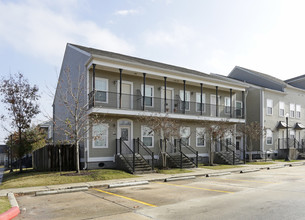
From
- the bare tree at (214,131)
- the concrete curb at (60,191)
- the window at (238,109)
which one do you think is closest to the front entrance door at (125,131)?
the bare tree at (214,131)

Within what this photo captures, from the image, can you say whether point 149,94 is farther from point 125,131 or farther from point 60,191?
point 60,191

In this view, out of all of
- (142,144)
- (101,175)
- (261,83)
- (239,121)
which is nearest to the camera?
(101,175)

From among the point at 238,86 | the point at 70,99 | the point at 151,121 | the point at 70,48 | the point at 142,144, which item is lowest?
the point at 142,144

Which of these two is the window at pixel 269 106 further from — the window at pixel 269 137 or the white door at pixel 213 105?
the white door at pixel 213 105

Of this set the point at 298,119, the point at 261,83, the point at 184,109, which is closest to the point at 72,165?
the point at 184,109

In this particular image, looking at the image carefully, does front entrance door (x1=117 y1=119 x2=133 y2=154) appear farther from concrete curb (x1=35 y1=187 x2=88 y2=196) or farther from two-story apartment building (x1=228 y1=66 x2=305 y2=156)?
two-story apartment building (x1=228 y1=66 x2=305 y2=156)

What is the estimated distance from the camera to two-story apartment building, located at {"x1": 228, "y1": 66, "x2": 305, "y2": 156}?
29.1 metres

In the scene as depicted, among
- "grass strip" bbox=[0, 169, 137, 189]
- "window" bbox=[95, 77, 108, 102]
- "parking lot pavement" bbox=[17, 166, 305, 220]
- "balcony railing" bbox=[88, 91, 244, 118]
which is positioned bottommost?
"grass strip" bbox=[0, 169, 137, 189]

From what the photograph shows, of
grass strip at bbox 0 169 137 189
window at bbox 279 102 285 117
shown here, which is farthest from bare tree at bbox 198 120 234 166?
window at bbox 279 102 285 117

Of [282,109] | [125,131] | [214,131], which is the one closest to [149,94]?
[125,131]

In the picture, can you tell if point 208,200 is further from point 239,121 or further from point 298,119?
point 298,119

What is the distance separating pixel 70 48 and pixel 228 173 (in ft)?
51.8

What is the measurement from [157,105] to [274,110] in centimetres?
1537

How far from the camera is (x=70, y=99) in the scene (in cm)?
2222
